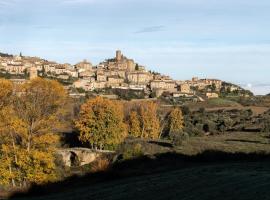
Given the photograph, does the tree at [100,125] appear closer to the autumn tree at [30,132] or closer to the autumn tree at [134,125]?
the autumn tree at [134,125]

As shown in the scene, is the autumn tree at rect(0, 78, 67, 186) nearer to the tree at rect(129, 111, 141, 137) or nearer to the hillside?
the hillside

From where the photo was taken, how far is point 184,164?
42750mm

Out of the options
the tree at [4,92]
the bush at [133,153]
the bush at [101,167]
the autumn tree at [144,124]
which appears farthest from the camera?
the autumn tree at [144,124]

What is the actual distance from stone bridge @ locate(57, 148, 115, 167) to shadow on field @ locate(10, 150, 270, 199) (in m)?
8.10

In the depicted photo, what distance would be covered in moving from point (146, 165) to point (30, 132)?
37.0ft

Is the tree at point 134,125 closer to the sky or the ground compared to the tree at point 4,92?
closer to the ground

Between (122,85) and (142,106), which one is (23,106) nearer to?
(142,106)

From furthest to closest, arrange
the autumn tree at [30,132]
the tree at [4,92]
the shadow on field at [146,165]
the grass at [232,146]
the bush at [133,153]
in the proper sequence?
the grass at [232,146]
the bush at [133,153]
the tree at [4,92]
the shadow on field at [146,165]
the autumn tree at [30,132]

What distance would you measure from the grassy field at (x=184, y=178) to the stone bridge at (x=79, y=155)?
876cm

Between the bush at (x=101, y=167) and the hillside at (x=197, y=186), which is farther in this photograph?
the bush at (x=101, y=167)

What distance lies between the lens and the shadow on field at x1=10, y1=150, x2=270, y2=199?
3636 cm

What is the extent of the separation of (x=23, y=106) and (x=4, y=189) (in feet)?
20.6

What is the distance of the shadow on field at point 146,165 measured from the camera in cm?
3636

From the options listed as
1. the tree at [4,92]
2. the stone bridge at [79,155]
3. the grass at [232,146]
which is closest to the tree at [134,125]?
the grass at [232,146]
